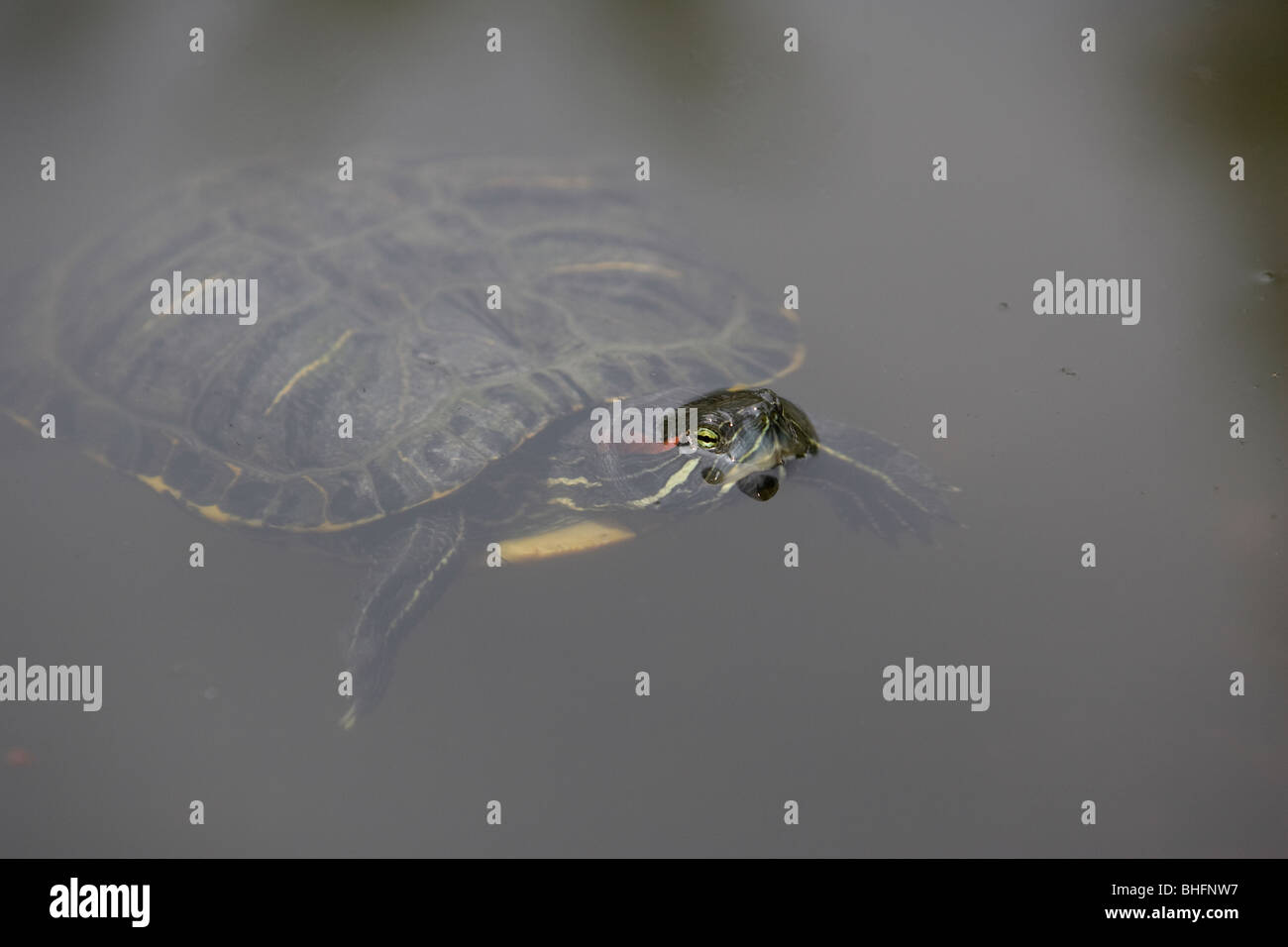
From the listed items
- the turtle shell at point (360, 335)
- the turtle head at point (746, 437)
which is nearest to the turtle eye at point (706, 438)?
the turtle head at point (746, 437)

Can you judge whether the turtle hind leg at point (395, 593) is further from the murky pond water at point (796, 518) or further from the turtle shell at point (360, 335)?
the turtle shell at point (360, 335)

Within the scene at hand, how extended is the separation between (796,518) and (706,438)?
0.63m

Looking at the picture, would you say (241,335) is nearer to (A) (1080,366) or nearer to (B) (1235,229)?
(A) (1080,366)

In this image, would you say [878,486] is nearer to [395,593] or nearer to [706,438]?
[706,438]

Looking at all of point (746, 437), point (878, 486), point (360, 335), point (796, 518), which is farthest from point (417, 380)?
point (878, 486)

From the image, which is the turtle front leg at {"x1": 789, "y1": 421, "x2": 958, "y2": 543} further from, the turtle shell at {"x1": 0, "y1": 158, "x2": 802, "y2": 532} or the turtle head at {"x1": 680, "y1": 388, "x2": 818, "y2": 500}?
the turtle shell at {"x1": 0, "y1": 158, "x2": 802, "y2": 532}

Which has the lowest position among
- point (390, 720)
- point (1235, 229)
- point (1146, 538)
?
point (390, 720)

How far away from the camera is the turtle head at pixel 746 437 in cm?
454

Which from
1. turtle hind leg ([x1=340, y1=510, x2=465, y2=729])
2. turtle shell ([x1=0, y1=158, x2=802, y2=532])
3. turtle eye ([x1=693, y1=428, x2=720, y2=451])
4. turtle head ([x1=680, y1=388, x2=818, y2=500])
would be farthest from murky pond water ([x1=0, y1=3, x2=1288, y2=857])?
turtle eye ([x1=693, y1=428, x2=720, y2=451])

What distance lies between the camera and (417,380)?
468cm

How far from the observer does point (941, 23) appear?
6.76 meters

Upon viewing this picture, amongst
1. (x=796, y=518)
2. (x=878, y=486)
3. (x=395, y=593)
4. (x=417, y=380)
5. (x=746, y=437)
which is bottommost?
(x=395, y=593)
